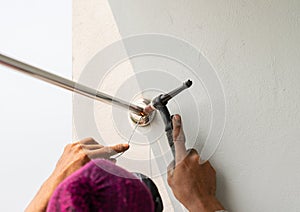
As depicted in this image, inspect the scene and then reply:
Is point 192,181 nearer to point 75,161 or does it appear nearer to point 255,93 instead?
point 255,93

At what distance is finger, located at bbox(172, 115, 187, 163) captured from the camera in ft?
2.30

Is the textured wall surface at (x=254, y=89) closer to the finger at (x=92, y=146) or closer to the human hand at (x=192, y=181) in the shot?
the human hand at (x=192, y=181)

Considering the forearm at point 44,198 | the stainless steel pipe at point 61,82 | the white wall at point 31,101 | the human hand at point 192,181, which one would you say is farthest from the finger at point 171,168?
the white wall at point 31,101

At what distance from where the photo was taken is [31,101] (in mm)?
1162

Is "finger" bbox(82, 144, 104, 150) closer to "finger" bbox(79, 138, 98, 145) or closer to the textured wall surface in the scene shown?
"finger" bbox(79, 138, 98, 145)

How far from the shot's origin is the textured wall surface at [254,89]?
797mm

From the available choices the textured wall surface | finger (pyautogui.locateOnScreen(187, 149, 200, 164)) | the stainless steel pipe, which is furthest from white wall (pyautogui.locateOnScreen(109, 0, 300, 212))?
the stainless steel pipe

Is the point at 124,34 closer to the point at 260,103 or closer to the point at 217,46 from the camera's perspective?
the point at 217,46

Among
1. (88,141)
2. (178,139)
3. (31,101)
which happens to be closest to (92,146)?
(88,141)

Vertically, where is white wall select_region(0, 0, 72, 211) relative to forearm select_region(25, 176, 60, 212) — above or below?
above

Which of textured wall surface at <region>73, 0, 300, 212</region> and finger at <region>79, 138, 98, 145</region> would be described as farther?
textured wall surface at <region>73, 0, 300, 212</region>

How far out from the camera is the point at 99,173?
0.93 ft

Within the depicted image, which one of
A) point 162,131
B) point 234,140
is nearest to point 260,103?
point 234,140

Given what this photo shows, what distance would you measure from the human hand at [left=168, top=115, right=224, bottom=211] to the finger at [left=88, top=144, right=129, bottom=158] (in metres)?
0.15
